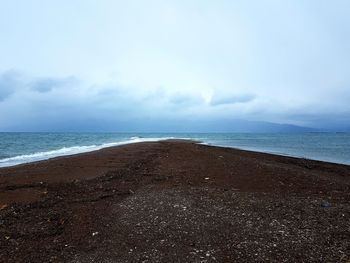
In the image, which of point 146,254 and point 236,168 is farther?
point 236,168

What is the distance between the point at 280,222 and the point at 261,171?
34.1ft

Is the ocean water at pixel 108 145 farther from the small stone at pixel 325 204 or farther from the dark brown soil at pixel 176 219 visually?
the small stone at pixel 325 204

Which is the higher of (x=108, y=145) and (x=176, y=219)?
(x=108, y=145)

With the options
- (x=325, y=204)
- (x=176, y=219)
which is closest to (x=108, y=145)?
(x=325, y=204)

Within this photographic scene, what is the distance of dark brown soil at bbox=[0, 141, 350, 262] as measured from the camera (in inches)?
323

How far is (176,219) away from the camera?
414 inches

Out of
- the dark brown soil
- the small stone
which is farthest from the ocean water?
the small stone

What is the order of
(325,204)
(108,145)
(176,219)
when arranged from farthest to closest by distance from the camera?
(108,145)
(325,204)
(176,219)

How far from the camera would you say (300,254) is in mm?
7988

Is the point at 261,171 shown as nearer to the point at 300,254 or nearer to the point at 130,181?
the point at 130,181

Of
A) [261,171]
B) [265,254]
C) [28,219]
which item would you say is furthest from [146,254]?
[261,171]

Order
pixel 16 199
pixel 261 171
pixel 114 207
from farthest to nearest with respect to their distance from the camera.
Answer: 1. pixel 261 171
2. pixel 16 199
3. pixel 114 207

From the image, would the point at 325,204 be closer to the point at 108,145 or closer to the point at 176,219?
the point at 176,219

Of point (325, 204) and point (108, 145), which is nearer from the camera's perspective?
point (325, 204)
